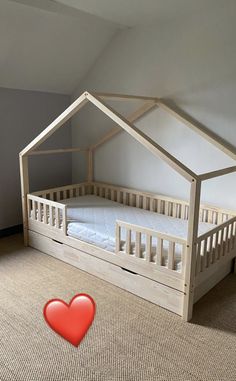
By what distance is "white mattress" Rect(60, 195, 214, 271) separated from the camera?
103 inches

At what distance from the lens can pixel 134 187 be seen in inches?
141

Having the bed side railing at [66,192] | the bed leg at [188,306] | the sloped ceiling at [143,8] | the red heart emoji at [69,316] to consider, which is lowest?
the bed leg at [188,306]

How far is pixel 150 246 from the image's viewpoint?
2295 mm

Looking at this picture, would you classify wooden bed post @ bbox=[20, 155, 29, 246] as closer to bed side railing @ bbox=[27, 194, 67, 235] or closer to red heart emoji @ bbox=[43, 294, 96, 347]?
bed side railing @ bbox=[27, 194, 67, 235]

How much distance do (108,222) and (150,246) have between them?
0.74m

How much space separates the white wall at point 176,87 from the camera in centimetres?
273

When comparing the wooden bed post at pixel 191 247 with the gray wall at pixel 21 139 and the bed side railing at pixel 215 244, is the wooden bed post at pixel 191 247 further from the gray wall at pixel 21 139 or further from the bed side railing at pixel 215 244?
the gray wall at pixel 21 139

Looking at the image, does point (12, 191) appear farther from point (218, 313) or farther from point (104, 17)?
point (218, 313)

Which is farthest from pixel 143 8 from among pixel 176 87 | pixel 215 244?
pixel 215 244

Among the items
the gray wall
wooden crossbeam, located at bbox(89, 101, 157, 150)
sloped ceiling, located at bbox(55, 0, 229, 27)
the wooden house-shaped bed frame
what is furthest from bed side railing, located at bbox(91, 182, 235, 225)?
sloped ceiling, located at bbox(55, 0, 229, 27)

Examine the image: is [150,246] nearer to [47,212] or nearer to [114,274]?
[114,274]

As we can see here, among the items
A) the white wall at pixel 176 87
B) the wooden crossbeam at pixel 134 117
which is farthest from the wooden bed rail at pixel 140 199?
the wooden crossbeam at pixel 134 117

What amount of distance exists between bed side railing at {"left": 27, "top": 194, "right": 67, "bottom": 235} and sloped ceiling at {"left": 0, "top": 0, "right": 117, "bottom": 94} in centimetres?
132

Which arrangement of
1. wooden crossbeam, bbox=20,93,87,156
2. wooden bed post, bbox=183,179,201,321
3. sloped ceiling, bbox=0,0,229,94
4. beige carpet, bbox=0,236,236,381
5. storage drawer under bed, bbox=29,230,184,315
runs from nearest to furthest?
1. beige carpet, bbox=0,236,236,381
2. wooden bed post, bbox=183,179,201,321
3. storage drawer under bed, bbox=29,230,184,315
4. wooden crossbeam, bbox=20,93,87,156
5. sloped ceiling, bbox=0,0,229,94
